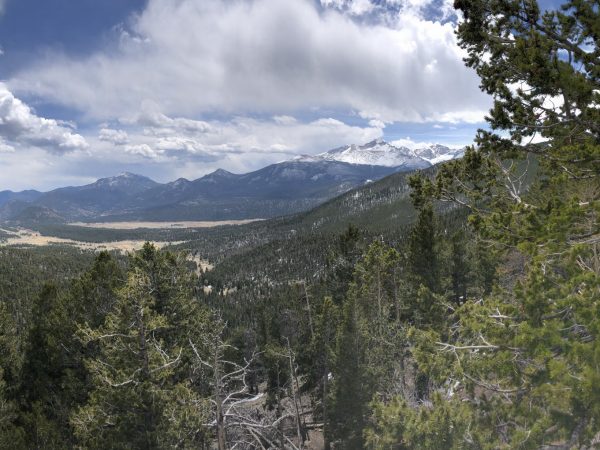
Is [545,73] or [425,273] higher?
[545,73]

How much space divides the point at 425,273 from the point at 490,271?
44.0ft

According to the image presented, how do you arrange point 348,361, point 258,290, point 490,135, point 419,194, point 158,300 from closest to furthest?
point 490,135, point 419,194, point 158,300, point 348,361, point 258,290

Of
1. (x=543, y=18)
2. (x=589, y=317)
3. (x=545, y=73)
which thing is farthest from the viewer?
(x=543, y=18)

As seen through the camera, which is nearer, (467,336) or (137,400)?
(467,336)

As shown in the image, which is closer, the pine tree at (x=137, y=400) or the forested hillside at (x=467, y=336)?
the forested hillside at (x=467, y=336)

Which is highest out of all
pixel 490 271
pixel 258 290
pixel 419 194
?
pixel 419 194

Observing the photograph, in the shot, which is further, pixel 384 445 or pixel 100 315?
pixel 100 315

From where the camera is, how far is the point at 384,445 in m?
13.9

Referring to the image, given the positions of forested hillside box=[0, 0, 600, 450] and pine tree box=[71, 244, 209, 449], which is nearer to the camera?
forested hillside box=[0, 0, 600, 450]

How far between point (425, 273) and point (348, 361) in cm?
1120

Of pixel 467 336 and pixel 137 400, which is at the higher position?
pixel 467 336

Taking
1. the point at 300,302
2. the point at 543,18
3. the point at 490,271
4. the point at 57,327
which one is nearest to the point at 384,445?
the point at 543,18

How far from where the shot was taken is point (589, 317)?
7.43 m

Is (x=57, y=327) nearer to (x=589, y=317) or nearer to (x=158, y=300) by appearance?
(x=158, y=300)
